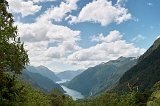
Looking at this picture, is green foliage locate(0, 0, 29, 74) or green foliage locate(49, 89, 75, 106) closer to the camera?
green foliage locate(0, 0, 29, 74)

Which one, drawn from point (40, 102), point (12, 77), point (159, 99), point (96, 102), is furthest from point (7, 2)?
point (96, 102)

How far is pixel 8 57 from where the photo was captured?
3756 centimetres

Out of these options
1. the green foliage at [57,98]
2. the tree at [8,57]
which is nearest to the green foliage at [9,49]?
the tree at [8,57]

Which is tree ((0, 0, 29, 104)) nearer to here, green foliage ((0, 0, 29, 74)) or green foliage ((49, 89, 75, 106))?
green foliage ((0, 0, 29, 74))

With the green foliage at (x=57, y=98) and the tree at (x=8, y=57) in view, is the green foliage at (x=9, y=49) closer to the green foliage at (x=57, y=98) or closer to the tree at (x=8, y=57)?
the tree at (x=8, y=57)

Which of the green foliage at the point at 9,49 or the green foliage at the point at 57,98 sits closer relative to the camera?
the green foliage at the point at 9,49

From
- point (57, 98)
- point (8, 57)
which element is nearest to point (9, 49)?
point (8, 57)

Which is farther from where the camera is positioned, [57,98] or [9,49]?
[57,98]

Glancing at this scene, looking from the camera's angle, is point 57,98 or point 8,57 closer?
point 8,57

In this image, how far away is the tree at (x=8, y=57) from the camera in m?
36.7

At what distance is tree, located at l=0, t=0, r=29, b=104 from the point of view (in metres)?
36.7

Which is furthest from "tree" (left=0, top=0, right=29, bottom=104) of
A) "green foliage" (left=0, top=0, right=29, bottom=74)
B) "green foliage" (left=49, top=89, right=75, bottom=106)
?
"green foliage" (left=49, top=89, right=75, bottom=106)

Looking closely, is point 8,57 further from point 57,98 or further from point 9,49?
point 57,98

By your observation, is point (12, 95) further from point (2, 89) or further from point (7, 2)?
point (7, 2)
